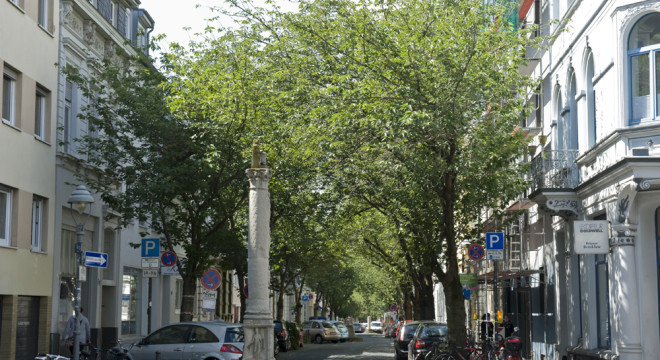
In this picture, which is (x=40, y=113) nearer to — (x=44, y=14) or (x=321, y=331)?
(x=44, y=14)

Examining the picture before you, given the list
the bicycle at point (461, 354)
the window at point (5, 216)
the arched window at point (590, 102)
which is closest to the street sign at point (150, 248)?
the window at point (5, 216)

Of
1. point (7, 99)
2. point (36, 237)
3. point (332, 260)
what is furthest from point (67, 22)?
point (332, 260)

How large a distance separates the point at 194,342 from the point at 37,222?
244 inches

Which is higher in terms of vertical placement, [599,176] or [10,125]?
[10,125]

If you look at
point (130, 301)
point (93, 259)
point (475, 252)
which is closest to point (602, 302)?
point (475, 252)

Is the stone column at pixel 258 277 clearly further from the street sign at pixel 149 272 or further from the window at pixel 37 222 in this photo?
the window at pixel 37 222

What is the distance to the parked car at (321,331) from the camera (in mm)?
62391

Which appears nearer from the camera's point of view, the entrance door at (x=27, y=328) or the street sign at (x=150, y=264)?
the entrance door at (x=27, y=328)

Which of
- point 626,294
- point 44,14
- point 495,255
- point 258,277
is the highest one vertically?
point 44,14

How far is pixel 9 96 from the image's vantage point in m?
23.4

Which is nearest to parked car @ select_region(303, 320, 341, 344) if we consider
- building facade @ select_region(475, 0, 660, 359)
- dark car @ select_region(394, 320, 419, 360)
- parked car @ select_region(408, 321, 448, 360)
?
dark car @ select_region(394, 320, 419, 360)

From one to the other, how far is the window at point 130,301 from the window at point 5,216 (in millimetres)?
11400

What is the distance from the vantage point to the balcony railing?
23.2 meters

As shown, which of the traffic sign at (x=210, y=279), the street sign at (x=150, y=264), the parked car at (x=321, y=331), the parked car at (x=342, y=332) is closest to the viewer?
the street sign at (x=150, y=264)
